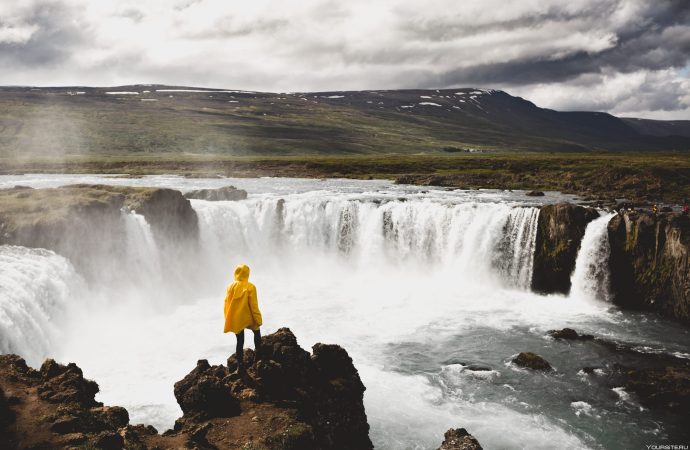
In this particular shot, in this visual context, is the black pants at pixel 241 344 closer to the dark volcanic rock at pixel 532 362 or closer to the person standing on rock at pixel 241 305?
the person standing on rock at pixel 241 305

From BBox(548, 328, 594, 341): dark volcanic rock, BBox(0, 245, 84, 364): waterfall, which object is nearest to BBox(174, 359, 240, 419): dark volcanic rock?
BBox(0, 245, 84, 364): waterfall

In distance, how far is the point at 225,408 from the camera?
1269 cm

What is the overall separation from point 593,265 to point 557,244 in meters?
2.77

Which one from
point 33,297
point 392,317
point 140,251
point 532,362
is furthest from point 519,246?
point 33,297

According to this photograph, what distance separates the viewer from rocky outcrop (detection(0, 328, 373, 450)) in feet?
36.1

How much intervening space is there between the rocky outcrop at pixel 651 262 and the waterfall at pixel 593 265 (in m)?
0.42

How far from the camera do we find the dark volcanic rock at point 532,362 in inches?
912

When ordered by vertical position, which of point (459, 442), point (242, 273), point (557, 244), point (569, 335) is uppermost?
point (242, 273)

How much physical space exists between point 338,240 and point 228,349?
20.5 m

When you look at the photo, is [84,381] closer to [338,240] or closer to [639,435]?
[639,435]

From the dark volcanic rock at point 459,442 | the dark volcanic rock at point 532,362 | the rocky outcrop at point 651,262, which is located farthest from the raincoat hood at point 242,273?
the rocky outcrop at point 651,262

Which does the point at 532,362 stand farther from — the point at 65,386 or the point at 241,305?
the point at 65,386

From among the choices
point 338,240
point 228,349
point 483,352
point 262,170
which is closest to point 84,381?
point 228,349

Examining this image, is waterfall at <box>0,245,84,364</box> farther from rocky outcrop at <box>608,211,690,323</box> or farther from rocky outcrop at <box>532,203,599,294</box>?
rocky outcrop at <box>608,211,690,323</box>
